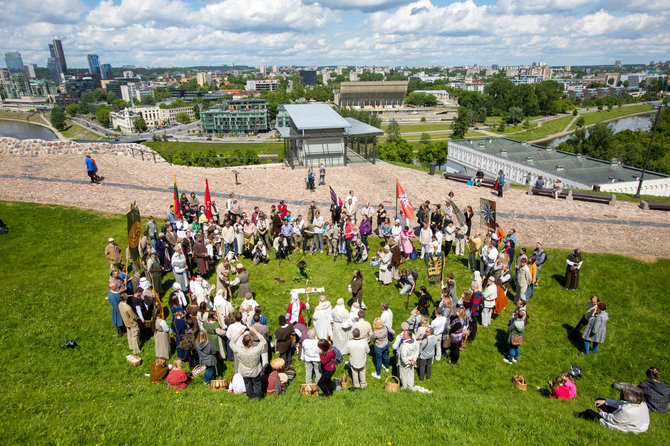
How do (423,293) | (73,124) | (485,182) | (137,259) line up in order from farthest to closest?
(73,124) → (485,182) → (137,259) → (423,293)

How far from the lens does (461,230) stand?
591 inches

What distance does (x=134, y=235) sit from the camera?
1198cm

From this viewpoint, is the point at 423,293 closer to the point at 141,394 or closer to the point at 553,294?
the point at 553,294

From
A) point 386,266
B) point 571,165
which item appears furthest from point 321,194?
point 571,165

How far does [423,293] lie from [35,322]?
425 inches

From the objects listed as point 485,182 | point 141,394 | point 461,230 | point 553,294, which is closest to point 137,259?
point 141,394

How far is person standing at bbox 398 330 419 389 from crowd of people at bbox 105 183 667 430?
1.0 inches

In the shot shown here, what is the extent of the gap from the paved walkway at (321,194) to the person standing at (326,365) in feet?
40.8

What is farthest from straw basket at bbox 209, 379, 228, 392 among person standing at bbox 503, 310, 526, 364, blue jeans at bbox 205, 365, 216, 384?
A: person standing at bbox 503, 310, 526, 364

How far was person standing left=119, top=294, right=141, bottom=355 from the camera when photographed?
9.44 m

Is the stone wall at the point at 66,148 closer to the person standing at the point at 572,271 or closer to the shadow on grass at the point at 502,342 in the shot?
the shadow on grass at the point at 502,342

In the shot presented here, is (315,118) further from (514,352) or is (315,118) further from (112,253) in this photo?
(514,352)

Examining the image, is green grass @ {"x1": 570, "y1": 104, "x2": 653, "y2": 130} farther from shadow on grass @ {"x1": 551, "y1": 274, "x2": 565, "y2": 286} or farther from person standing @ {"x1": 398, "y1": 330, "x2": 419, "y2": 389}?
person standing @ {"x1": 398, "y1": 330, "x2": 419, "y2": 389}

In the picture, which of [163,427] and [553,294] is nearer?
[163,427]
